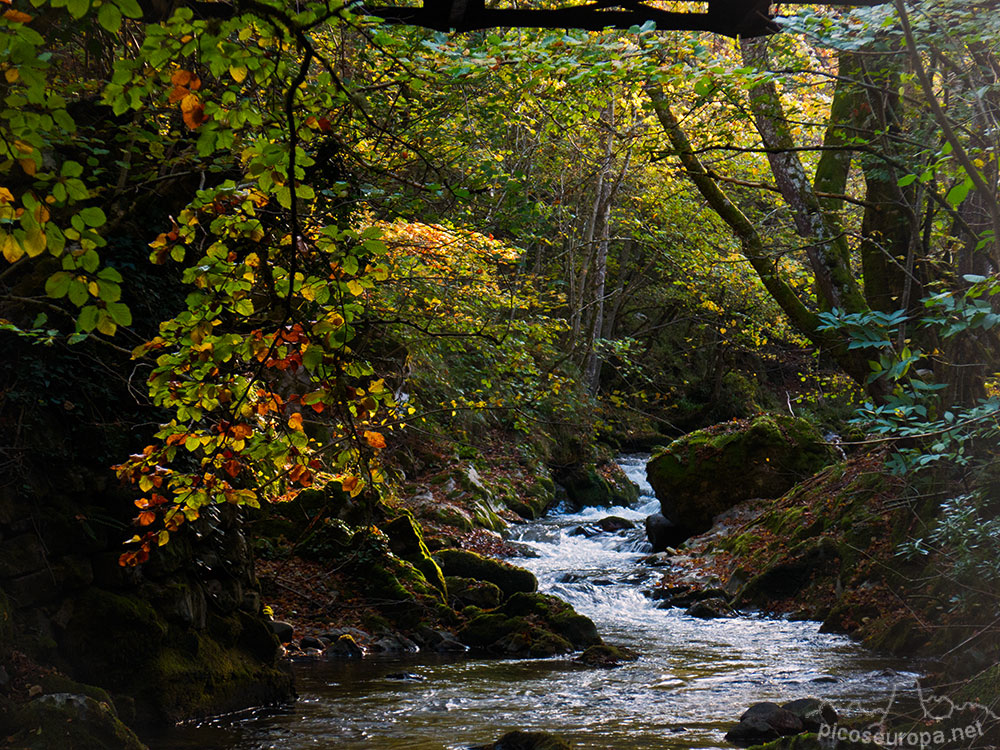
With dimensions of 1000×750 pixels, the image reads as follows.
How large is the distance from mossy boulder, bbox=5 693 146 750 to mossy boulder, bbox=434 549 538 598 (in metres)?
6.44

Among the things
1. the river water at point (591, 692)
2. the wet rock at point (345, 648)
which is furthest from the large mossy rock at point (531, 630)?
the wet rock at point (345, 648)

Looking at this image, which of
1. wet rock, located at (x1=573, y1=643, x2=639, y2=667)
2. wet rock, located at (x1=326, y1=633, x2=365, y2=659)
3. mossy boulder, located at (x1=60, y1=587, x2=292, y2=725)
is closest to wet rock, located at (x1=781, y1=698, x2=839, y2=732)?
wet rock, located at (x1=573, y1=643, x2=639, y2=667)

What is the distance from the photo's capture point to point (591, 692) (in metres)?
7.15

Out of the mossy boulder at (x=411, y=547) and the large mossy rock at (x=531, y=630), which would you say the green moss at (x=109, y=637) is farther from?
the mossy boulder at (x=411, y=547)

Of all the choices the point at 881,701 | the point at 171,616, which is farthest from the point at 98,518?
the point at 881,701

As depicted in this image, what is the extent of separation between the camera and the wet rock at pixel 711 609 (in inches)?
420

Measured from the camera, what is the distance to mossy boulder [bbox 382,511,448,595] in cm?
1055

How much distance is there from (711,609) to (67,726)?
8448 mm

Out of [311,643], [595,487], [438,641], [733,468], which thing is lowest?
[595,487]

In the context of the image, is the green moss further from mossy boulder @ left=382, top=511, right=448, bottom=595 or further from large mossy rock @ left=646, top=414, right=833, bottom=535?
large mossy rock @ left=646, top=414, right=833, bottom=535

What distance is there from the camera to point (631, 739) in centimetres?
573

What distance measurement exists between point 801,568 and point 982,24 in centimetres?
790

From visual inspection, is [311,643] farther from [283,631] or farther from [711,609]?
[711,609]
